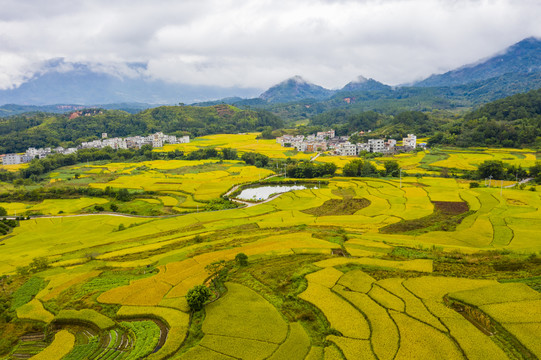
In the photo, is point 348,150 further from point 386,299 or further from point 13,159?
point 13,159

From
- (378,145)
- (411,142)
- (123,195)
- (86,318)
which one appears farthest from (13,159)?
(411,142)

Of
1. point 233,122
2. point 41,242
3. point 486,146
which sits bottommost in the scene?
point 41,242

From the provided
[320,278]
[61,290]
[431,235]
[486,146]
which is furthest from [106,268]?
[486,146]

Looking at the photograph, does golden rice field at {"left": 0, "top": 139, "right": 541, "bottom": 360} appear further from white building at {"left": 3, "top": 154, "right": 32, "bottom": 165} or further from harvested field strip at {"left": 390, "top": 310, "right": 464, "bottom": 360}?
white building at {"left": 3, "top": 154, "right": 32, "bottom": 165}

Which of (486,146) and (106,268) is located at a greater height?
(486,146)

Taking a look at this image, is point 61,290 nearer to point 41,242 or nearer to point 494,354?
point 41,242

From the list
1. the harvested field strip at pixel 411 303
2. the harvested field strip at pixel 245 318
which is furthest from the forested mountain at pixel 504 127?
the harvested field strip at pixel 245 318
